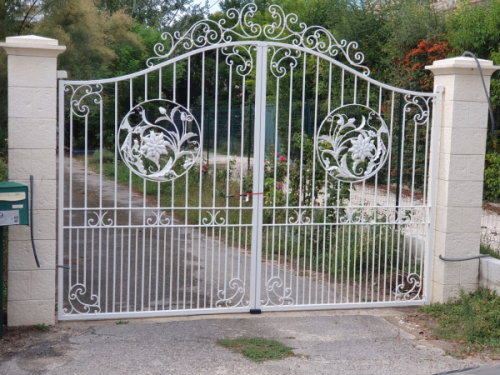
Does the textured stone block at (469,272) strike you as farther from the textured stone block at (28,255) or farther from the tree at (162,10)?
the tree at (162,10)

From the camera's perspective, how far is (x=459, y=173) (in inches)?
238

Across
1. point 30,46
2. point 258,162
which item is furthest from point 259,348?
point 30,46

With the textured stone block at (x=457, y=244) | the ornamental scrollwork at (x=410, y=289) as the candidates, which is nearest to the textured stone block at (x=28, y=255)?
the ornamental scrollwork at (x=410, y=289)

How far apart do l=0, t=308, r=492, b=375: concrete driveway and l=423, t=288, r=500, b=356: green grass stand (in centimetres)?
28

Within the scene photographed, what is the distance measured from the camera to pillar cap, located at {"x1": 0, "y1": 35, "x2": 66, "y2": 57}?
497 cm

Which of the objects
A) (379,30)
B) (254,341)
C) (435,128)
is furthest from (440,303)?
(379,30)

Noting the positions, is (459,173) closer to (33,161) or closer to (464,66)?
(464,66)

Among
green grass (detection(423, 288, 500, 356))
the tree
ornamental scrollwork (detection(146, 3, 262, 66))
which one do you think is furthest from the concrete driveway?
the tree

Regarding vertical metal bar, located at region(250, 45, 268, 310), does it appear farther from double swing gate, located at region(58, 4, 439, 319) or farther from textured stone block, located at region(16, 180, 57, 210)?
textured stone block, located at region(16, 180, 57, 210)

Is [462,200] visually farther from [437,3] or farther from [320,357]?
[437,3]

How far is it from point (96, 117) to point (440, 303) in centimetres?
1788

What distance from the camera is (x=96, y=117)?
2180 centimetres

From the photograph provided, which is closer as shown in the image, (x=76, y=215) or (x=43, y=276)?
(x=43, y=276)

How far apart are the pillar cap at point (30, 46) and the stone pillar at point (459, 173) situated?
3.80 metres
